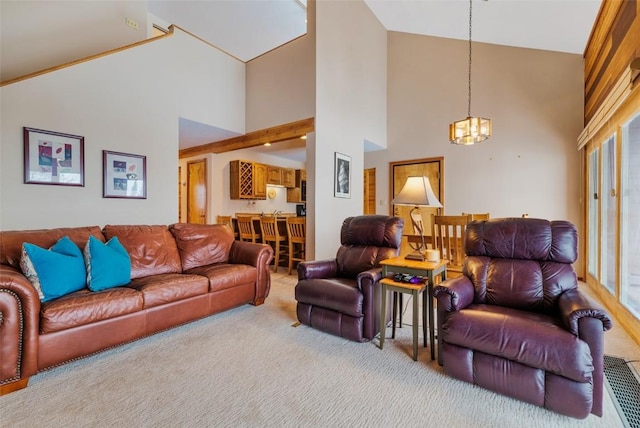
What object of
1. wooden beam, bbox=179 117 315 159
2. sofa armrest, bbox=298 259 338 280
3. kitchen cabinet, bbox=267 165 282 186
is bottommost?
sofa armrest, bbox=298 259 338 280

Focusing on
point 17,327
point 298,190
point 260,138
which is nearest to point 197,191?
point 260,138

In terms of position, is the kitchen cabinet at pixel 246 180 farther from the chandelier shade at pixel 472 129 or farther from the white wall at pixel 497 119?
the chandelier shade at pixel 472 129

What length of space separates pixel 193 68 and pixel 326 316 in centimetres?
442

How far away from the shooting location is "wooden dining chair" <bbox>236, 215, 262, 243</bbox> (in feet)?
17.5

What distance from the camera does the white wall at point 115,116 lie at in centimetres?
304

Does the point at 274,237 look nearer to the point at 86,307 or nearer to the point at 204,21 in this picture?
the point at 86,307

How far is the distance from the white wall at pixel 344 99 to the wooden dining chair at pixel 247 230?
1396mm

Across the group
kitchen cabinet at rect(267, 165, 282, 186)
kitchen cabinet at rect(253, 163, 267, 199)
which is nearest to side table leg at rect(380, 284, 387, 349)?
kitchen cabinet at rect(253, 163, 267, 199)

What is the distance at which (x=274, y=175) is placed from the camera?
293 inches

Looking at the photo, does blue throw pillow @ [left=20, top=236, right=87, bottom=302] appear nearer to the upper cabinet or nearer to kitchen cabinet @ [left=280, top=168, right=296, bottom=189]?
the upper cabinet

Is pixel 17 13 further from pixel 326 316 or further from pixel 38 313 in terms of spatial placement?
pixel 326 316

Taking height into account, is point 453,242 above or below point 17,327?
above

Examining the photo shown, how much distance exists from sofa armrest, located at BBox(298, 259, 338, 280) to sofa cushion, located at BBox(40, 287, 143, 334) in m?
1.38

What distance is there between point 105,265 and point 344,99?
168 inches
